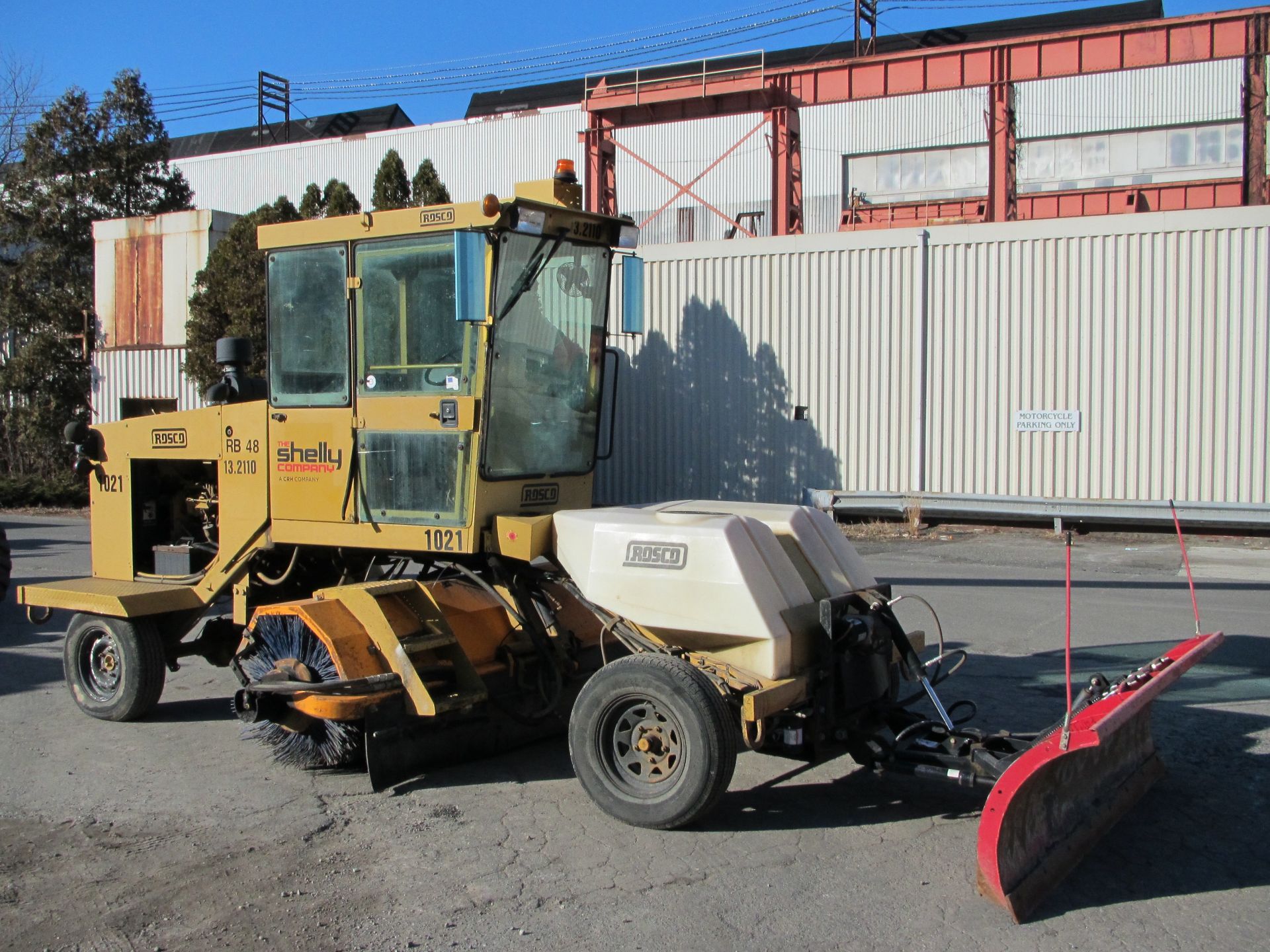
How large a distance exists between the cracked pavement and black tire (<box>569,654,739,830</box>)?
159mm

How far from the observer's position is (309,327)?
6.17m

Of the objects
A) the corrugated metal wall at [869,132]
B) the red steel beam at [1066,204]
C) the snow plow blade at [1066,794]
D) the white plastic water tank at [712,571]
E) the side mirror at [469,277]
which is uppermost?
the corrugated metal wall at [869,132]

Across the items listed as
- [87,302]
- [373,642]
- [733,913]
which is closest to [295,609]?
[373,642]

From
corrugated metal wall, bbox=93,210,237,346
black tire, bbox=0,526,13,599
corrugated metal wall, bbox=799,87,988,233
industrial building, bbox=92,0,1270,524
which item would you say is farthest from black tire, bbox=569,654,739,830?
corrugated metal wall, bbox=799,87,988,233

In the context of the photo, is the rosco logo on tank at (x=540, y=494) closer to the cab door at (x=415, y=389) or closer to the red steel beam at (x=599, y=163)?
the cab door at (x=415, y=389)

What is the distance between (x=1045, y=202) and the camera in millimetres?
30938

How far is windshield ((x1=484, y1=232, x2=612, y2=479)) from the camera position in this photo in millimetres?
5645

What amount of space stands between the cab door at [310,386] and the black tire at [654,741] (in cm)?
196

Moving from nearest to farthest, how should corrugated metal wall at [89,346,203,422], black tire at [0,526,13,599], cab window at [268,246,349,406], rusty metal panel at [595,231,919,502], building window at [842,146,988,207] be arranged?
cab window at [268,246,349,406]
black tire at [0,526,13,599]
rusty metal panel at [595,231,919,502]
corrugated metal wall at [89,346,203,422]
building window at [842,146,988,207]

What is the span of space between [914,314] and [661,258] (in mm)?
4768

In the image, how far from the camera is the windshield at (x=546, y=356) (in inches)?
222

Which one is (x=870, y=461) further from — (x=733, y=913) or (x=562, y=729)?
(x=733, y=913)

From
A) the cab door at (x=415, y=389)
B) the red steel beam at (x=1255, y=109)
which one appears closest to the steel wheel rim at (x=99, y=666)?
the cab door at (x=415, y=389)

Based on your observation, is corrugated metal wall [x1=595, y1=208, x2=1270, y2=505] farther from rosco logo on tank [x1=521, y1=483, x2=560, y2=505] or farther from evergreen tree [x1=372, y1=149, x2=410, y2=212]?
rosco logo on tank [x1=521, y1=483, x2=560, y2=505]
